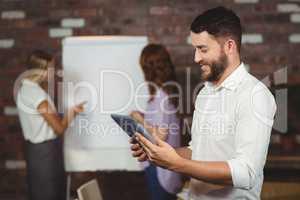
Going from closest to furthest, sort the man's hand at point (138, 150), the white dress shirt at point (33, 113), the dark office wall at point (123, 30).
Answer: the man's hand at point (138, 150)
the white dress shirt at point (33, 113)
the dark office wall at point (123, 30)

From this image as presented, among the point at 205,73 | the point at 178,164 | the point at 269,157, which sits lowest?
the point at 269,157

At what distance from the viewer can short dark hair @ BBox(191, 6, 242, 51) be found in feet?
5.27

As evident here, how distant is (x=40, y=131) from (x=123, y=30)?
101 centimetres

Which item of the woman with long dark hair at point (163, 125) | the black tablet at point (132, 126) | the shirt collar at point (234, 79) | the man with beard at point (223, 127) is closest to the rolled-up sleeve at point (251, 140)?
the man with beard at point (223, 127)

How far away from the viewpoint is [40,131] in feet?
10.7

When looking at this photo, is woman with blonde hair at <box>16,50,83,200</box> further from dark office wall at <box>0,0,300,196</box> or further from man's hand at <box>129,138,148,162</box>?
man's hand at <box>129,138,148,162</box>

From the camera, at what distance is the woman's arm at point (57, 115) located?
3188 mm

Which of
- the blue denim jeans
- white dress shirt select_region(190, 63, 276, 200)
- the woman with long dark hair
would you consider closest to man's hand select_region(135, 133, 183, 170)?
white dress shirt select_region(190, 63, 276, 200)

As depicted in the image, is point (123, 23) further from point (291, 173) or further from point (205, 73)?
point (205, 73)

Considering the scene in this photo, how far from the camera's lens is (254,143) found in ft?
4.56

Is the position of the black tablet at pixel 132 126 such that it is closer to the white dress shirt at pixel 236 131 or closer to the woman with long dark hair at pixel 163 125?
the white dress shirt at pixel 236 131

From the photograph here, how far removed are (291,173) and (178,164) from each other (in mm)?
2039

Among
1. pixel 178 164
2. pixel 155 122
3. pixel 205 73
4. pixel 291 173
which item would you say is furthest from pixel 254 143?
pixel 291 173

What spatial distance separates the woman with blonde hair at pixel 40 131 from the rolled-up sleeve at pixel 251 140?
6.58ft
